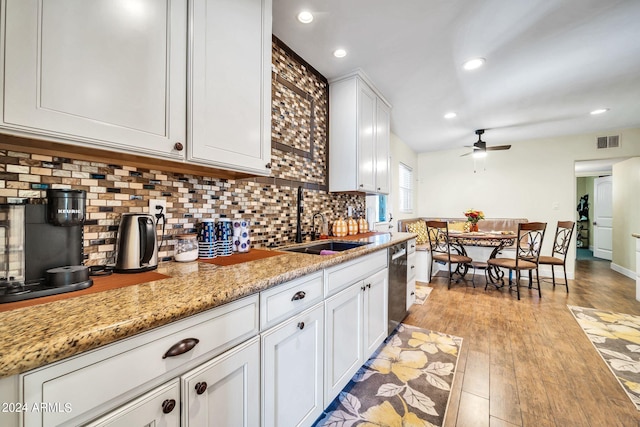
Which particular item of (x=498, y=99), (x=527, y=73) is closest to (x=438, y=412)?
(x=527, y=73)

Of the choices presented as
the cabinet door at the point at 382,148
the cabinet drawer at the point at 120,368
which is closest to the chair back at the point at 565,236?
the cabinet door at the point at 382,148

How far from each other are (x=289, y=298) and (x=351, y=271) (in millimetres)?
574

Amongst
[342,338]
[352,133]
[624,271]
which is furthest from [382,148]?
[624,271]

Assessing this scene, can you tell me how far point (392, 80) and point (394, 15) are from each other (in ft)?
3.05

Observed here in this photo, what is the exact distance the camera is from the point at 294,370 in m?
1.13

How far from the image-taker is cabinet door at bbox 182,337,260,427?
74cm

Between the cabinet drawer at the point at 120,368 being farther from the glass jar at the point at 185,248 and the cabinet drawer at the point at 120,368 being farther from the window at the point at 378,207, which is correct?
the window at the point at 378,207

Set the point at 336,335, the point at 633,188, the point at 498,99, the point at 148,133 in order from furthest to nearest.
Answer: the point at 633,188
the point at 498,99
the point at 336,335
the point at 148,133

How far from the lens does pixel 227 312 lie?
0.84 m

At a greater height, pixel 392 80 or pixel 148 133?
pixel 392 80

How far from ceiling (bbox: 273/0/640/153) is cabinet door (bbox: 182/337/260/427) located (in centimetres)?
201

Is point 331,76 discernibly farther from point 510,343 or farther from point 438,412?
point 510,343

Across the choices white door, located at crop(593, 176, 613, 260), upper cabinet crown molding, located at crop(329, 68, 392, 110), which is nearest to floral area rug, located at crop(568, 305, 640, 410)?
upper cabinet crown molding, located at crop(329, 68, 392, 110)

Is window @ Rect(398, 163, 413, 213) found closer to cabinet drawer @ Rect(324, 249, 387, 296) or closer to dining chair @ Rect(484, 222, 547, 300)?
dining chair @ Rect(484, 222, 547, 300)
